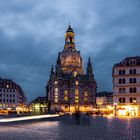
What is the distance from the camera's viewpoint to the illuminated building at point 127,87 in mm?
92912

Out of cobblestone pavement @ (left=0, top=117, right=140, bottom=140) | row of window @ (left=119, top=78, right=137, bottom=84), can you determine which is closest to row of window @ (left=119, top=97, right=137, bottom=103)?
row of window @ (left=119, top=78, right=137, bottom=84)

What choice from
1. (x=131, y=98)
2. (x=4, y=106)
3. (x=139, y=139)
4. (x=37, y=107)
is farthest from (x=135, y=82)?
(x=4, y=106)

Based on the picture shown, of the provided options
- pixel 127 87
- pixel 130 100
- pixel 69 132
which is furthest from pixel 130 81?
pixel 69 132

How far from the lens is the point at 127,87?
94.8m

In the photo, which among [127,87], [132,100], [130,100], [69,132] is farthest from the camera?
[127,87]

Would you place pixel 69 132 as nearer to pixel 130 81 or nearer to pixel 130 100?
pixel 130 100

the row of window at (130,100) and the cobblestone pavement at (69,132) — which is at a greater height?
the row of window at (130,100)

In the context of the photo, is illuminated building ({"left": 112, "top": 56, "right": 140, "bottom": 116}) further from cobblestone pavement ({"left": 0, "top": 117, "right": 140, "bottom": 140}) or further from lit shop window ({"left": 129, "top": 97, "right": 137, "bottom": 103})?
cobblestone pavement ({"left": 0, "top": 117, "right": 140, "bottom": 140})

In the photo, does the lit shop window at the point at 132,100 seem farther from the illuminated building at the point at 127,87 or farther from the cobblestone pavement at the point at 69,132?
the cobblestone pavement at the point at 69,132

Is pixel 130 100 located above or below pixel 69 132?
above

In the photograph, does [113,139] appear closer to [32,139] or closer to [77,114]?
[32,139]

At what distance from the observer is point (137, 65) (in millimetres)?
94875

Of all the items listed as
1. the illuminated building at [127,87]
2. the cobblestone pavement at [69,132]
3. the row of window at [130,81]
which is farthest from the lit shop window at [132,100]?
the cobblestone pavement at [69,132]

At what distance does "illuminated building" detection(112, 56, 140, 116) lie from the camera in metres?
92.9
